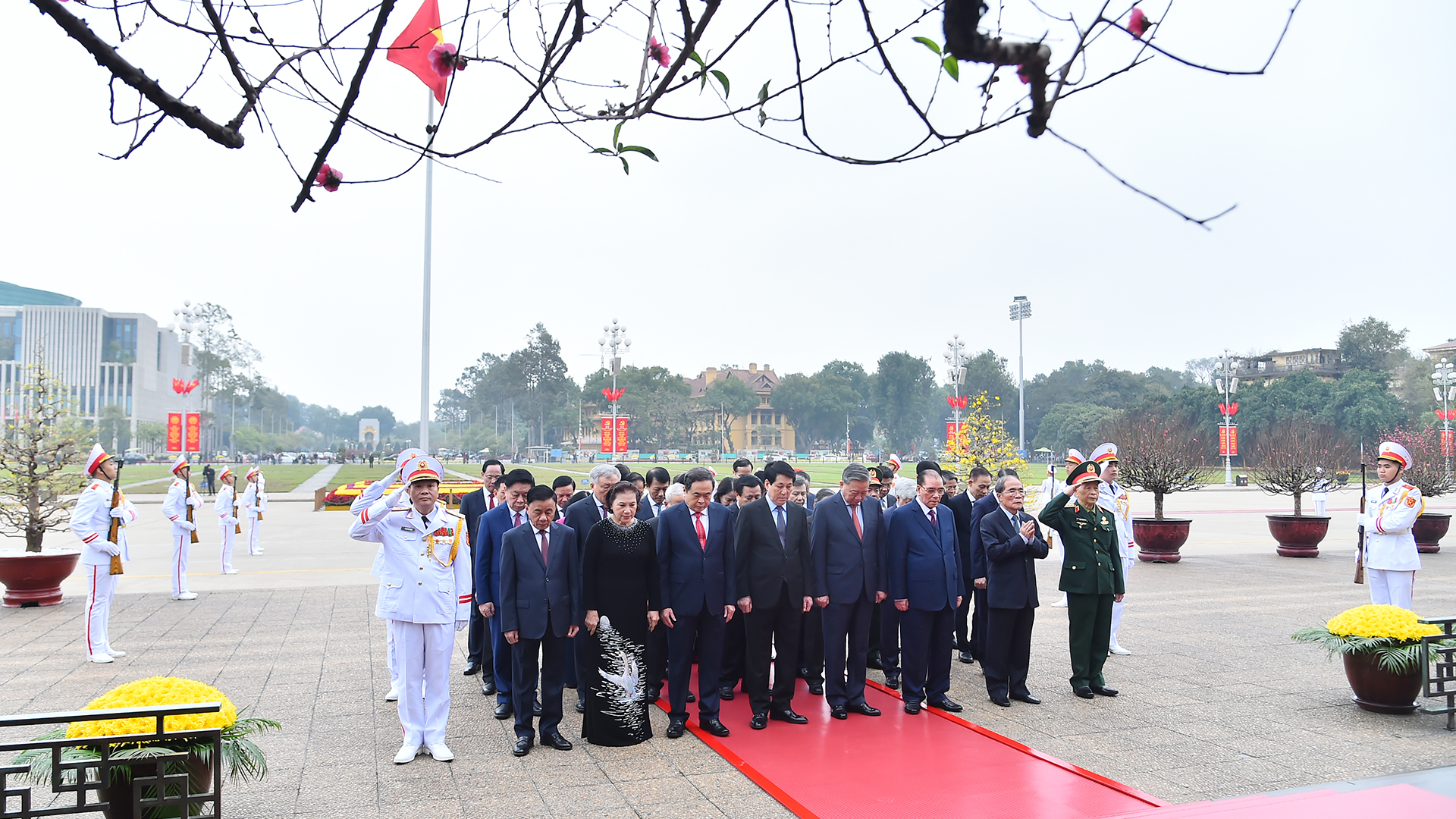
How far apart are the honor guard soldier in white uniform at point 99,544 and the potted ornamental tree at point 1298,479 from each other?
17993 mm

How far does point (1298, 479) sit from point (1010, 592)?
14.3m

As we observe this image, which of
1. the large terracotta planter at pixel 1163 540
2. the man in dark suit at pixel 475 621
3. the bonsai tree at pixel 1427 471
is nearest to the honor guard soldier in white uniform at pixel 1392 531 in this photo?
the large terracotta planter at pixel 1163 540

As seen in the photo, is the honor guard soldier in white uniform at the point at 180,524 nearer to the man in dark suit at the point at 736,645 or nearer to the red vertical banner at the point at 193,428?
the man in dark suit at the point at 736,645

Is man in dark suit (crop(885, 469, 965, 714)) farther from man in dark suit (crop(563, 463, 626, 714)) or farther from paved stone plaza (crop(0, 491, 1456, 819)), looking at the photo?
man in dark suit (crop(563, 463, 626, 714))

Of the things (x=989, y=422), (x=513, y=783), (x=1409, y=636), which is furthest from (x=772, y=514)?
(x=989, y=422)

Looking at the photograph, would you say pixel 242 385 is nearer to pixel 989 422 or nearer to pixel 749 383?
pixel 749 383

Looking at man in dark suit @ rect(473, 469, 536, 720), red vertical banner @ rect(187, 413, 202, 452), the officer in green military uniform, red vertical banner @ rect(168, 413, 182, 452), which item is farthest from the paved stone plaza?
red vertical banner @ rect(187, 413, 202, 452)

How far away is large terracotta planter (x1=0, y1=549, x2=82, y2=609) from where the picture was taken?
10.2 metres

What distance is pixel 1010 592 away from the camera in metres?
6.48

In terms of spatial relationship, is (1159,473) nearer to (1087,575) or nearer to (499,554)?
(1087,575)

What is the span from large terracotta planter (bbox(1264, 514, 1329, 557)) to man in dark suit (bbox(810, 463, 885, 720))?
43.5 ft

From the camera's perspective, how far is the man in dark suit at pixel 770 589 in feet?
19.7

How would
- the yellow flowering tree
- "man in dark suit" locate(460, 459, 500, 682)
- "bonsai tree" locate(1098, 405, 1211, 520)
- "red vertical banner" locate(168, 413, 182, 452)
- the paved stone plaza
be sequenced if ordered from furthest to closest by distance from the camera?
"red vertical banner" locate(168, 413, 182, 452) → the yellow flowering tree → "bonsai tree" locate(1098, 405, 1211, 520) → "man in dark suit" locate(460, 459, 500, 682) → the paved stone plaza

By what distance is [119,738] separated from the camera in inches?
142
